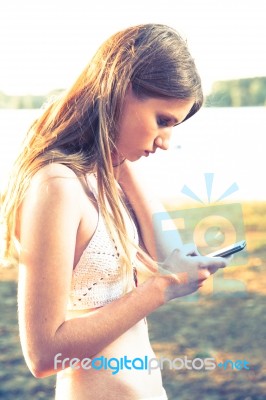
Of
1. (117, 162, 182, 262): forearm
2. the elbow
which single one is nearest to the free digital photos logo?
(117, 162, 182, 262): forearm

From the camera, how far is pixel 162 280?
1.05 m

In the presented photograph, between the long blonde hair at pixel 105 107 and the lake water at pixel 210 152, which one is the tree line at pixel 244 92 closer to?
the lake water at pixel 210 152

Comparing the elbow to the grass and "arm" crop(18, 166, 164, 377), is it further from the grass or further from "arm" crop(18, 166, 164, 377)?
the grass

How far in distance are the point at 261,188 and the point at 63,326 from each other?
7.02 feet

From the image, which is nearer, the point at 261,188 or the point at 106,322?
the point at 106,322

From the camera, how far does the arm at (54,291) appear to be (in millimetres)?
944

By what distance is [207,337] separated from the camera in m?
2.77

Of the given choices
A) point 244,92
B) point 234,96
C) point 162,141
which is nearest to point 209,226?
point 234,96

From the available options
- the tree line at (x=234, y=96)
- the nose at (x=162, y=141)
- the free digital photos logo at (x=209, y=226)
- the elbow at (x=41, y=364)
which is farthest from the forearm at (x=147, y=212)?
the tree line at (x=234, y=96)

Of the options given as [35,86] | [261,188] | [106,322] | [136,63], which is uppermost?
[136,63]

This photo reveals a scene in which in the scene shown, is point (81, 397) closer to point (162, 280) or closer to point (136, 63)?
point (162, 280)

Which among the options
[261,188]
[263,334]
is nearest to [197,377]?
[263,334]

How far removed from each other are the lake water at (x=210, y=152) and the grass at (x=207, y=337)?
28 cm

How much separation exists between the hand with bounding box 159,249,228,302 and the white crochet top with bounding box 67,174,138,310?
0.22 ft
